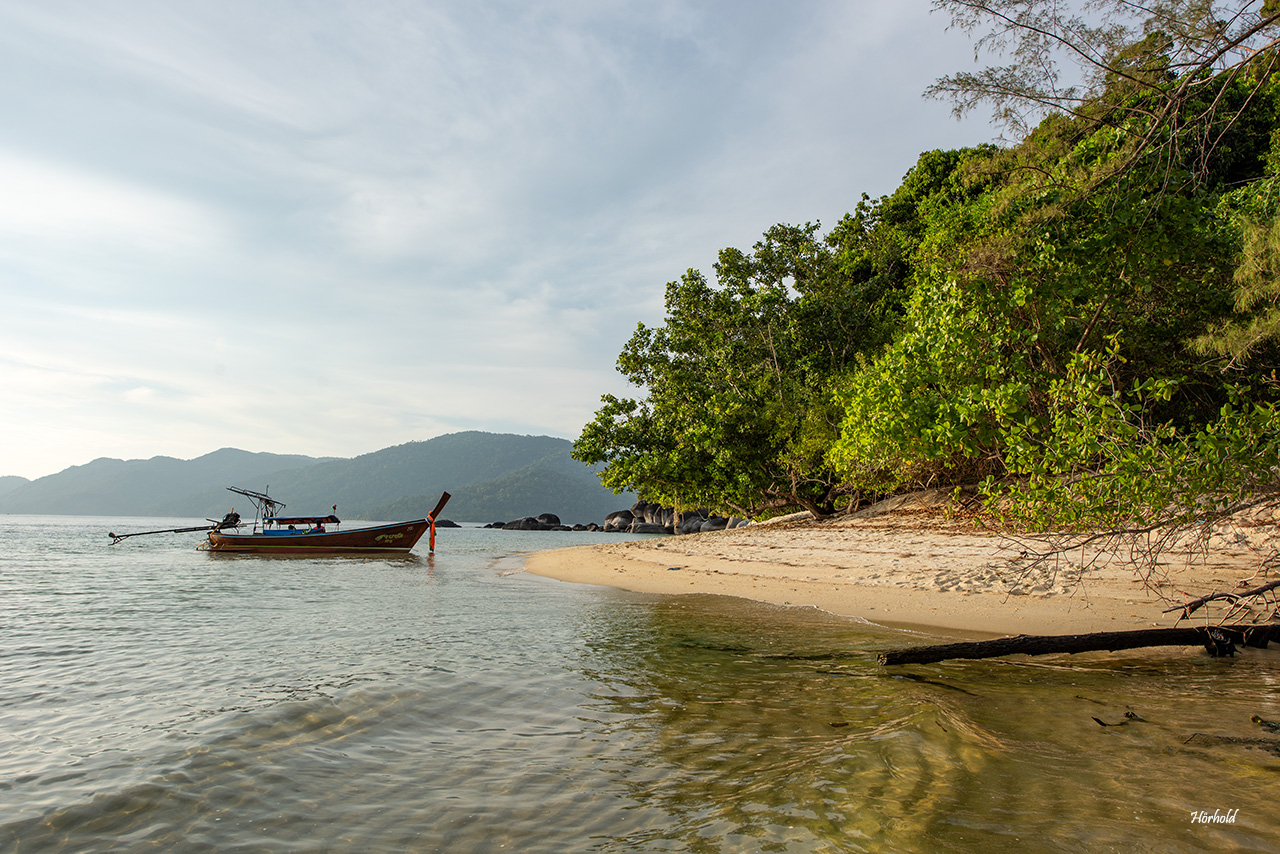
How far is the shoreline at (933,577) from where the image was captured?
8688 millimetres

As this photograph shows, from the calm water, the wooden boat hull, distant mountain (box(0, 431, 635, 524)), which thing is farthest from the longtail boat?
distant mountain (box(0, 431, 635, 524))

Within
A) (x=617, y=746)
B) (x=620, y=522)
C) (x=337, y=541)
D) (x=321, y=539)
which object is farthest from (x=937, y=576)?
(x=620, y=522)

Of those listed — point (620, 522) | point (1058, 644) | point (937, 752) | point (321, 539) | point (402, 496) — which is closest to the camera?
point (937, 752)

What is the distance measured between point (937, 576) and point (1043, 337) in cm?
567

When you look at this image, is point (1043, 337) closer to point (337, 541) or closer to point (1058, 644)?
point (1058, 644)

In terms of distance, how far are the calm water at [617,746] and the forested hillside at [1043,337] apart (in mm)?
2429

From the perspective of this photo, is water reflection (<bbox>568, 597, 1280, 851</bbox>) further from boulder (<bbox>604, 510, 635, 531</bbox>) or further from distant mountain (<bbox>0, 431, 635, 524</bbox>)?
distant mountain (<bbox>0, 431, 635, 524</bbox>)

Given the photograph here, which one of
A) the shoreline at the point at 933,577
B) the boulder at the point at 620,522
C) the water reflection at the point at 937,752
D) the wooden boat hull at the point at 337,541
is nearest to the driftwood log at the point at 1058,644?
the water reflection at the point at 937,752

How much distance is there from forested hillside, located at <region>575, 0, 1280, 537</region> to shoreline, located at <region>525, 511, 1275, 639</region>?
3.71ft

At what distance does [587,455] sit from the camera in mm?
23766

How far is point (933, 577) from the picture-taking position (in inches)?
446

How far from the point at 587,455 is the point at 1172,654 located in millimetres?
18463

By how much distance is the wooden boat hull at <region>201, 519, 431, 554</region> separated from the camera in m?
28.2

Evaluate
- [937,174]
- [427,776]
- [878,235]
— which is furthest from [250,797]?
[937,174]
